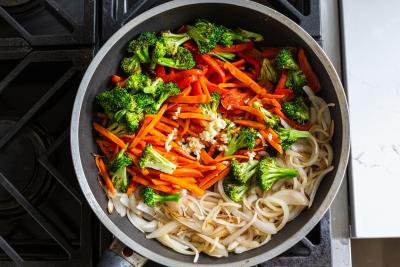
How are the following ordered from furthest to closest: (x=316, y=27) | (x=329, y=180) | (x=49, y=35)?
(x=49, y=35)
(x=316, y=27)
(x=329, y=180)

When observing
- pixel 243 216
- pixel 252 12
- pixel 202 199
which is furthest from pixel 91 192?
pixel 252 12

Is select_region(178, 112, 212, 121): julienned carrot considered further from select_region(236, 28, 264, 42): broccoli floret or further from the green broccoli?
select_region(236, 28, 264, 42): broccoli floret

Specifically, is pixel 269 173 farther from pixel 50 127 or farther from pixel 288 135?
pixel 50 127

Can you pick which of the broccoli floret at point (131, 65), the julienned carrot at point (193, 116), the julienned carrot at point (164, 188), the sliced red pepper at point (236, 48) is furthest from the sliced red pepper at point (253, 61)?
the julienned carrot at point (164, 188)

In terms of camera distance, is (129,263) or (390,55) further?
(390,55)

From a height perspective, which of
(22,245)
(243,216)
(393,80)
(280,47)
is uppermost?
(280,47)

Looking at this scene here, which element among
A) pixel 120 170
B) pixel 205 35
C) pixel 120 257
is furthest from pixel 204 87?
pixel 120 257

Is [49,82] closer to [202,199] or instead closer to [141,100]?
[141,100]
